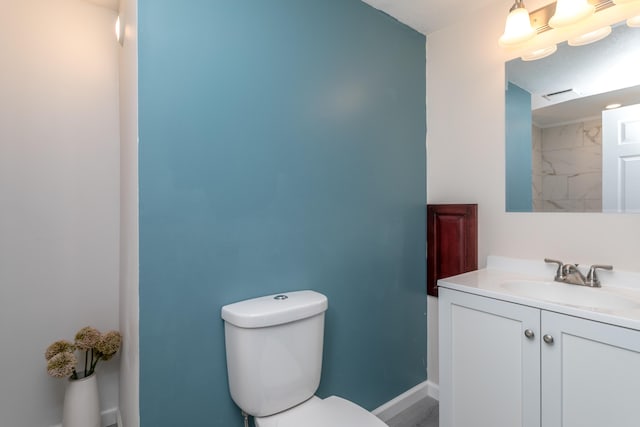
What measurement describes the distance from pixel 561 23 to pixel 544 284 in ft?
3.71

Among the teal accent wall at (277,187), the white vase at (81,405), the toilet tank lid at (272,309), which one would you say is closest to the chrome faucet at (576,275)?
the teal accent wall at (277,187)

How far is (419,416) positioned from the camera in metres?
1.78

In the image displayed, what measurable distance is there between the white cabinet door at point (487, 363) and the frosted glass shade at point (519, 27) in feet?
3.94

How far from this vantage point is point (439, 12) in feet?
5.74

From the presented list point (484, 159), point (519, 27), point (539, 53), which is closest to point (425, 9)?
point (519, 27)

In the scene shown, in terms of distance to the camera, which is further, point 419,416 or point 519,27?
point 419,416

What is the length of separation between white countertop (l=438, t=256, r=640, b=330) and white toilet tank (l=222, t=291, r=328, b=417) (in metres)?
0.69

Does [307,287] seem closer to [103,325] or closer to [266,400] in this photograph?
[266,400]

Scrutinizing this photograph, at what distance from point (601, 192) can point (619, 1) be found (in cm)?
76

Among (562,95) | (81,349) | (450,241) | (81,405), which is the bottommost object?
(81,405)

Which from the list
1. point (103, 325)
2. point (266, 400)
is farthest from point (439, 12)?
point (103, 325)

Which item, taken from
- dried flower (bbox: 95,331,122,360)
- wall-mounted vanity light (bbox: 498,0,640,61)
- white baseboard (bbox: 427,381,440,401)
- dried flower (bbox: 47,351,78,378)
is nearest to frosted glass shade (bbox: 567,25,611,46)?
wall-mounted vanity light (bbox: 498,0,640,61)

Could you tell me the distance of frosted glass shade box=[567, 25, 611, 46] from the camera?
1360mm

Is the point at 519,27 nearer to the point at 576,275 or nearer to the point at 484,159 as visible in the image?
the point at 484,159
